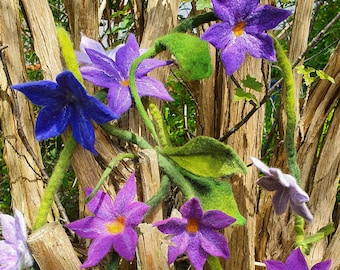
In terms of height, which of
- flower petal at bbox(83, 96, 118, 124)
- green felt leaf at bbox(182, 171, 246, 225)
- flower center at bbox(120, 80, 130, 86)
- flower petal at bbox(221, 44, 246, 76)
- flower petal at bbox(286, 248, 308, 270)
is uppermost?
flower petal at bbox(221, 44, 246, 76)

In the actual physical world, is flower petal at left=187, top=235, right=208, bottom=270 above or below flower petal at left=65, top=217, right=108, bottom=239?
below

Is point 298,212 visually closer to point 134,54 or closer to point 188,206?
point 188,206

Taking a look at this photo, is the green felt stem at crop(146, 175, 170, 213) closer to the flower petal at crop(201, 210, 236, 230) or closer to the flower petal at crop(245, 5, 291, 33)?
the flower petal at crop(201, 210, 236, 230)

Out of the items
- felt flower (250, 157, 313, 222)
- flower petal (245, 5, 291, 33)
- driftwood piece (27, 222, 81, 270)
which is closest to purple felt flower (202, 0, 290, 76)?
flower petal (245, 5, 291, 33)

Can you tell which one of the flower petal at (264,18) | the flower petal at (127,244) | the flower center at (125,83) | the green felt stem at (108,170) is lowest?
the flower petal at (127,244)

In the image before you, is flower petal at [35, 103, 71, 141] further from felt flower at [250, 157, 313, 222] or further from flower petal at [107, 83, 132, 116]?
felt flower at [250, 157, 313, 222]

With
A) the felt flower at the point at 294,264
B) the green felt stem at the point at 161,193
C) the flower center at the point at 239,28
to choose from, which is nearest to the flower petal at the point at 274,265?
the felt flower at the point at 294,264

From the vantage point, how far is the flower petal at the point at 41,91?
0.40 m

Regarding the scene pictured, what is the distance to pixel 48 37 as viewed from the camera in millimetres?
484

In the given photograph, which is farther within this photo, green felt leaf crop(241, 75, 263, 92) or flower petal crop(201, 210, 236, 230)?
green felt leaf crop(241, 75, 263, 92)

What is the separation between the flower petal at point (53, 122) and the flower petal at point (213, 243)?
6.3 inches

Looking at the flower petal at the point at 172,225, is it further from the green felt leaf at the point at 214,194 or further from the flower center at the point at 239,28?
the flower center at the point at 239,28

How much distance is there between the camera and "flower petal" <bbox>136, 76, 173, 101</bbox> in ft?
1.54

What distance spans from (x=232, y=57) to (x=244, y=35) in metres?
0.03
